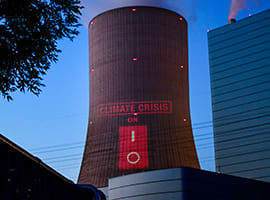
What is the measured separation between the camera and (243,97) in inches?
990

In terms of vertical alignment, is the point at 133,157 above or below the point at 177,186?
above

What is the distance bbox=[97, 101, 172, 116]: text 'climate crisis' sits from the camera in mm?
22734

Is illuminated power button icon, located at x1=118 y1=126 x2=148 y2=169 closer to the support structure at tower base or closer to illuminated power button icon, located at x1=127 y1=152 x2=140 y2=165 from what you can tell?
illuminated power button icon, located at x1=127 y1=152 x2=140 y2=165

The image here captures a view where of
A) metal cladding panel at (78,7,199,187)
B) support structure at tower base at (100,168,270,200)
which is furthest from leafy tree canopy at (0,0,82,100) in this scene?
metal cladding panel at (78,7,199,187)

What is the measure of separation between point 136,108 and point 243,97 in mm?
5968

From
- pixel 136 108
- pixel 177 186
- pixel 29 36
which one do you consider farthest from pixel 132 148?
pixel 29 36

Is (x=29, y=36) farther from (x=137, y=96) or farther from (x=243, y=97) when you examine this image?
(x=243, y=97)

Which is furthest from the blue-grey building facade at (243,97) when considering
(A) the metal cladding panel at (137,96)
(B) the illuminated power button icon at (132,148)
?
(B) the illuminated power button icon at (132,148)

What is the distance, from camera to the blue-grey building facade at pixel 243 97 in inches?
955

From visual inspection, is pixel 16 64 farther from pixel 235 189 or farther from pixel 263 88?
pixel 263 88

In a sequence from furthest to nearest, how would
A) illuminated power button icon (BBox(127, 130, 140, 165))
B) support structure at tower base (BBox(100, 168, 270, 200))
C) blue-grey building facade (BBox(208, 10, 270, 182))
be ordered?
blue-grey building facade (BBox(208, 10, 270, 182))
illuminated power button icon (BBox(127, 130, 140, 165))
support structure at tower base (BBox(100, 168, 270, 200))

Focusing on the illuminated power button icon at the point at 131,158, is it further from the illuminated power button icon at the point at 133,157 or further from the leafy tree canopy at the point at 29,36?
the leafy tree canopy at the point at 29,36

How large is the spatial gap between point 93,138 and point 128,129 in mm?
1733

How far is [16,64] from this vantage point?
638cm
